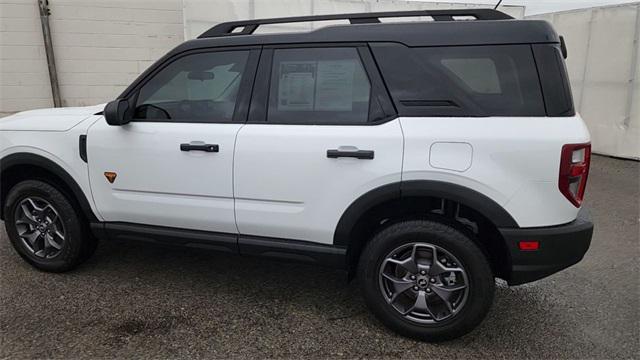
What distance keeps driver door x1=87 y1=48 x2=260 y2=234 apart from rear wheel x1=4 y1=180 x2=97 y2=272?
0.33 metres

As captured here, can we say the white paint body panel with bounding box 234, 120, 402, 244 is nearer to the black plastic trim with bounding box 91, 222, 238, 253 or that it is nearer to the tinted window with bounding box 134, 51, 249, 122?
the black plastic trim with bounding box 91, 222, 238, 253

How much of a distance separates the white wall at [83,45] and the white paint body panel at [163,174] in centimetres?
689

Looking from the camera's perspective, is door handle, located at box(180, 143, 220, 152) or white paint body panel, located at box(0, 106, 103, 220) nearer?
door handle, located at box(180, 143, 220, 152)

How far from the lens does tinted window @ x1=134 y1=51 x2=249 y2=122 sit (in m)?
3.06

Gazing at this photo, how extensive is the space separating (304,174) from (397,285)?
0.86 meters

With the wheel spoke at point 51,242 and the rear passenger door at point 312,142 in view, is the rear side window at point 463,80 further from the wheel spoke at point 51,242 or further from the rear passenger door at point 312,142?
the wheel spoke at point 51,242

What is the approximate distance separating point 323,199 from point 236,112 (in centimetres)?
82

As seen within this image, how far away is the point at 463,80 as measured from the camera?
2.61 meters

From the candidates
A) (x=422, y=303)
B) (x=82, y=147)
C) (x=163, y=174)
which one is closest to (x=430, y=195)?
(x=422, y=303)

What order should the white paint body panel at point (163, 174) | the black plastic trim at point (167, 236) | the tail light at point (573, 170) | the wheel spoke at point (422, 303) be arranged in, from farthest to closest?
1. the black plastic trim at point (167, 236)
2. the white paint body panel at point (163, 174)
3. the wheel spoke at point (422, 303)
4. the tail light at point (573, 170)

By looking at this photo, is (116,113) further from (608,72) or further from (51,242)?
(608,72)

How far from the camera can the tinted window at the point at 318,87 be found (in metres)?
2.77

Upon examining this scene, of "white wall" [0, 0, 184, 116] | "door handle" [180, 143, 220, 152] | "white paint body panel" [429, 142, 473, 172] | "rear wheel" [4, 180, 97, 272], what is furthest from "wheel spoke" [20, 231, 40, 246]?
"white wall" [0, 0, 184, 116]

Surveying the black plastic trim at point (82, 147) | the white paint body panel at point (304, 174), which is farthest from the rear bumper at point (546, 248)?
the black plastic trim at point (82, 147)
